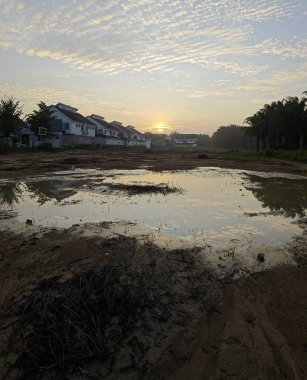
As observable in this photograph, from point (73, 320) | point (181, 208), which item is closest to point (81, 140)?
point (181, 208)

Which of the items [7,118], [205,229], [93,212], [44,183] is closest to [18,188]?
[44,183]

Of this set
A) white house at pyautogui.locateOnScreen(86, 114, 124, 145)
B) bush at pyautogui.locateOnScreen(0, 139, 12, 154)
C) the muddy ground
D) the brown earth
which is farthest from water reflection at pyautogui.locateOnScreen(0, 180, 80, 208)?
white house at pyautogui.locateOnScreen(86, 114, 124, 145)

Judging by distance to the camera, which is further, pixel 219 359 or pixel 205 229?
pixel 205 229

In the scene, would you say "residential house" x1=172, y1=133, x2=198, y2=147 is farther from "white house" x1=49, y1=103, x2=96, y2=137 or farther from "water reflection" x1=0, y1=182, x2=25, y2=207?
"water reflection" x1=0, y1=182, x2=25, y2=207

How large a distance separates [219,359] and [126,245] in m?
3.50

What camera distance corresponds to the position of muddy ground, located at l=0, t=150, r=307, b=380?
11.8 ft

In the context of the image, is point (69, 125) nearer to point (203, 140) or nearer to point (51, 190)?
point (51, 190)

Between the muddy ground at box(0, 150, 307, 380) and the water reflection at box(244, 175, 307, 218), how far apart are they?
18.4ft

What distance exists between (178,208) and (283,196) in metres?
5.36

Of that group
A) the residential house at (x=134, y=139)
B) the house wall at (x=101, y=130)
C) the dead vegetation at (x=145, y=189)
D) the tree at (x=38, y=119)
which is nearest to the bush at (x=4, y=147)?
the tree at (x=38, y=119)

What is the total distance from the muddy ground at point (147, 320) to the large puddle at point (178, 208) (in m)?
2.12

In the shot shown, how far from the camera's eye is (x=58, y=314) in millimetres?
4141

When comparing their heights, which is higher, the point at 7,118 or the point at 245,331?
the point at 7,118

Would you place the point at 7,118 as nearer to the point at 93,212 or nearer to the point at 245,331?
the point at 93,212
